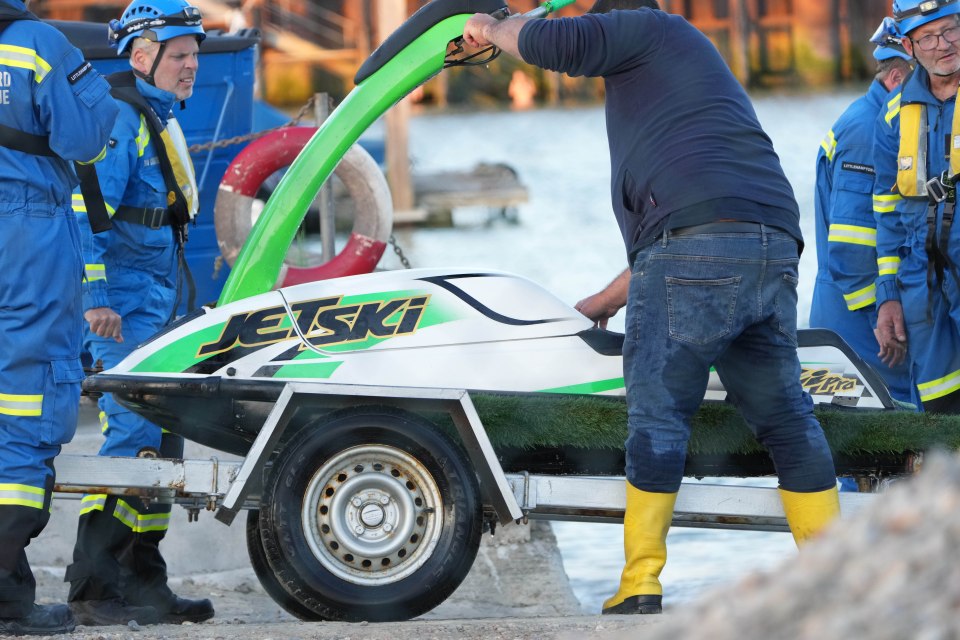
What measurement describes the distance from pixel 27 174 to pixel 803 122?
42955mm

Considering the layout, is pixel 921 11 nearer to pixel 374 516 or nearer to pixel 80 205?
pixel 374 516

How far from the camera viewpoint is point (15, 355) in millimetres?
3947

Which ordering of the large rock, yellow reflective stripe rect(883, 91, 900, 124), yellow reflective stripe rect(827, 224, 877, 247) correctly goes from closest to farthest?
the large rock < yellow reflective stripe rect(883, 91, 900, 124) < yellow reflective stripe rect(827, 224, 877, 247)

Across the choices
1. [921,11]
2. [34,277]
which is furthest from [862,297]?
[34,277]

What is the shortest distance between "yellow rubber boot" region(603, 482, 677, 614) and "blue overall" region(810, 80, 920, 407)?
5.37 feet

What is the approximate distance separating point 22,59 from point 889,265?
3.08 m

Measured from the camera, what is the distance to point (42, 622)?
404 cm

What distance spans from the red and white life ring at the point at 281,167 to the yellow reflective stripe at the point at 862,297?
2.12m

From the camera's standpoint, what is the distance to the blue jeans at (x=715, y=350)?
383cm

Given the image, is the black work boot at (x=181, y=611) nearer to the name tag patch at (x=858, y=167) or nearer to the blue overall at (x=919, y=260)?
the blue overall at (x=919, y=260)

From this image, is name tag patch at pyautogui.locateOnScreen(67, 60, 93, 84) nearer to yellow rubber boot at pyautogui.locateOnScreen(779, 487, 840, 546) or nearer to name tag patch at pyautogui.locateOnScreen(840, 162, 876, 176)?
yellow rubber boot at pyautogui.locateOnScreen(779, 487, 840, 546)

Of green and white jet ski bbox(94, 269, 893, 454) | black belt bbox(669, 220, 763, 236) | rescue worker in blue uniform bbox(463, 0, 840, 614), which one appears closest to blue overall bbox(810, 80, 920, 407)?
green and white jet ski bbox(94, 269, 893, 454)

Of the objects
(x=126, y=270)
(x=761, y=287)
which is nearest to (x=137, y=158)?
(x=126, y=270)

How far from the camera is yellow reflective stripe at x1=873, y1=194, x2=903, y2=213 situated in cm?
504
